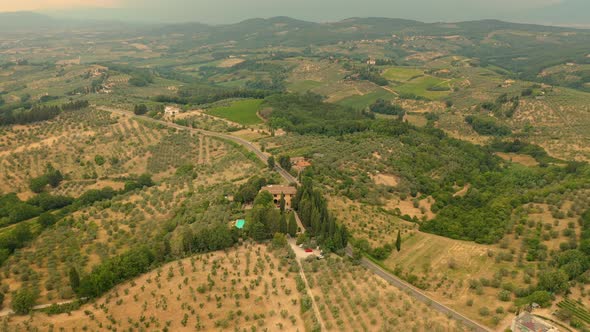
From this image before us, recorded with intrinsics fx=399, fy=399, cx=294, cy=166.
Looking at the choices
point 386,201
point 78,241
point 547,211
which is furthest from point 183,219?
point 547,211

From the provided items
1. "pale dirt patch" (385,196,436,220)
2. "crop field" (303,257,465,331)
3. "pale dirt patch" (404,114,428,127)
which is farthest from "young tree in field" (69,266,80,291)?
"pale dirt patch" (404,114,428,127)

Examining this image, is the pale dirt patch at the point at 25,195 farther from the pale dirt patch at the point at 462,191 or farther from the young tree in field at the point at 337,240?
the pale dirt patch at the point at 462,191

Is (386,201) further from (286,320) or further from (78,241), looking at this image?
(78,241)

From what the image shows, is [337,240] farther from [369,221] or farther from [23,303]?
[23,303]

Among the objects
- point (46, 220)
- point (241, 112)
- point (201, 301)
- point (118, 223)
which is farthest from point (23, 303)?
point (241, 112)

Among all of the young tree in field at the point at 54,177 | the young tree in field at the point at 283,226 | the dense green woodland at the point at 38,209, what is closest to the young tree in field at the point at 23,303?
the dense green woodland at the point at 38,209

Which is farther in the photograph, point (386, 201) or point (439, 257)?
point (386, 201)

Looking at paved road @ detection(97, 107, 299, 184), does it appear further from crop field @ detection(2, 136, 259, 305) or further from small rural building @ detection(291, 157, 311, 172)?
crop field @ detection(2, 136, 259, 305)
